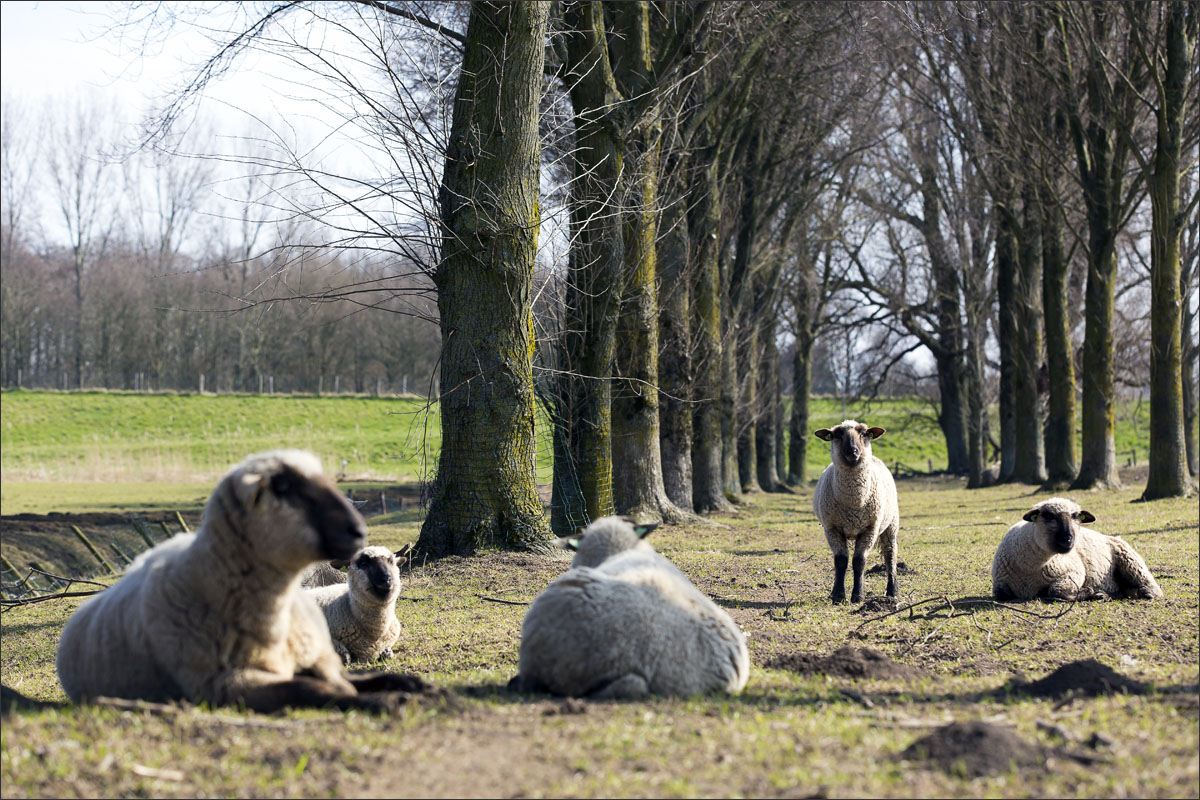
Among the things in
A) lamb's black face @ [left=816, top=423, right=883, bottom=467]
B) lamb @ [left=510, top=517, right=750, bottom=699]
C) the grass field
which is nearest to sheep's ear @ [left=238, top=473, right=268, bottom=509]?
the grass field

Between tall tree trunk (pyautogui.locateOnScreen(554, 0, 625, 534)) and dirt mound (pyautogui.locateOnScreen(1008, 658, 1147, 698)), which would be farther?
tall tree trunk (pyautogui.locateOnScreen(554, 0, 625, 534))

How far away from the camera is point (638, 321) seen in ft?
58.4

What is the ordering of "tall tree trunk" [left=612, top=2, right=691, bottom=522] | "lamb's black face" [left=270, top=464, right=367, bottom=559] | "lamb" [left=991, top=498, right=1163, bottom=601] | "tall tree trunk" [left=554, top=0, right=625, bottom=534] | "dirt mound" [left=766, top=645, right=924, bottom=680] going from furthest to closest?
"tall tree trunk" [left=612, top=2, right=691, bottom=522], "tall tree trunk" [left=554, top=0, right=625, bottom=534], "lamb" [left=991, top=498, right=1163, bottom=601], "dirt mound" [left=766, top=645, right=924, bottom=680], "lamb's black face" [left=270, top=464, right=367, bottom=559]

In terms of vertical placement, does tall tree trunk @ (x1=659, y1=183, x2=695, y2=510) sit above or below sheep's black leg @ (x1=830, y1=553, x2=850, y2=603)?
above

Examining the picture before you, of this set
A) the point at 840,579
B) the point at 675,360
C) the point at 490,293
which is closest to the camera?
the point at 840,579

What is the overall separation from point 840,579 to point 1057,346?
801 inches

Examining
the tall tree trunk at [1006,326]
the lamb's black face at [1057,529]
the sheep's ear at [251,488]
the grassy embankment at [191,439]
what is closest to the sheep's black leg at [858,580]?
the lamb's black face at [1057,529]

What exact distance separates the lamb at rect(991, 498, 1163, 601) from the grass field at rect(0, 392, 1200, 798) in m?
0.42

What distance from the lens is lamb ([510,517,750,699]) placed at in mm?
5680

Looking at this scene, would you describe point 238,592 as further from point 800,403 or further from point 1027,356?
point 800,403

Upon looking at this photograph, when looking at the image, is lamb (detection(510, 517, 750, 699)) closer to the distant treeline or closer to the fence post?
the fence post

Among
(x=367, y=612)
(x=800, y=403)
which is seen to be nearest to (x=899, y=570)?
Answer: (x=367, y=612)

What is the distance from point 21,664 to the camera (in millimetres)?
10352

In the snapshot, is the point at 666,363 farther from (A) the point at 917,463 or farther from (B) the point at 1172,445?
(A) the point at 917,463
